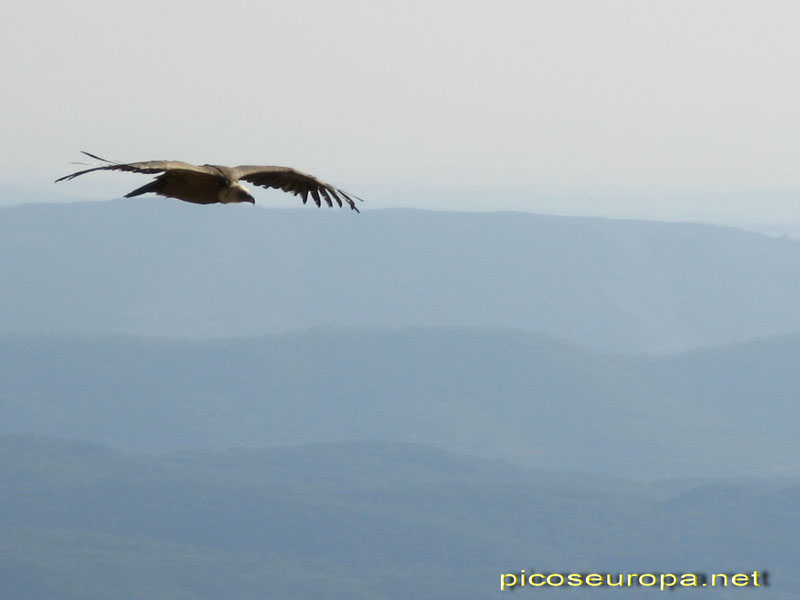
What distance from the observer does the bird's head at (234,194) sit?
1495 centimetres

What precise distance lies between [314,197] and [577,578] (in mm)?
19944

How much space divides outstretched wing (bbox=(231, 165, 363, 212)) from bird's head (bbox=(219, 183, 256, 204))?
243 cm

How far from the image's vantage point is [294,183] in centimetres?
1853

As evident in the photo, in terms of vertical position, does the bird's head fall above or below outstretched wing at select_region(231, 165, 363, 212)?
→ below

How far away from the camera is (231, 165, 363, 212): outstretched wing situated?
17.9 metres

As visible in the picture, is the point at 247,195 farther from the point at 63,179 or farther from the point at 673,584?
the point at 673,584

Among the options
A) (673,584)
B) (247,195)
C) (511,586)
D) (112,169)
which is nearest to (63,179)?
(112,169)

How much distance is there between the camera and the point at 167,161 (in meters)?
14.6

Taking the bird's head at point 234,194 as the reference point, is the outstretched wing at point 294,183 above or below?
above

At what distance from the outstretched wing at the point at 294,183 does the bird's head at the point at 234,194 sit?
243 centimetres

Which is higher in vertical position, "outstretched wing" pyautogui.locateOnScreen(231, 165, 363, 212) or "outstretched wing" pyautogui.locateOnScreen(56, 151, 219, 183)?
"outstretched wing" pyautogui.locateOnScreen(231, 165, 363, 212)

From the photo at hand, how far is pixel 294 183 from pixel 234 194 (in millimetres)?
3612

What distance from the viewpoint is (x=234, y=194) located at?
14961 millimetres

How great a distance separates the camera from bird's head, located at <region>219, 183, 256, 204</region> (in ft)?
49.0
